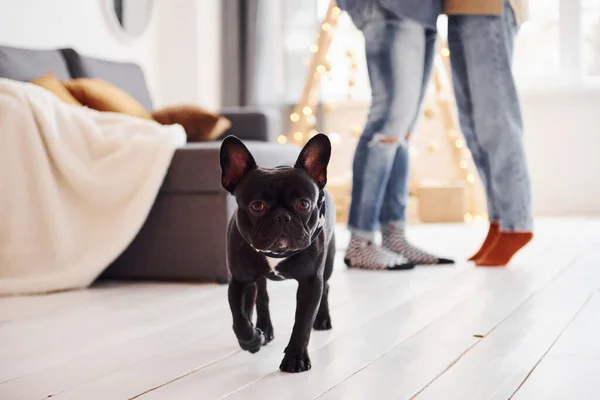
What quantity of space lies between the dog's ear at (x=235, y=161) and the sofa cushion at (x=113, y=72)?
2.27 metres

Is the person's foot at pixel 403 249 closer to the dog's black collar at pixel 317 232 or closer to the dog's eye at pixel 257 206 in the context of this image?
the dog's black collar at pixel 317 232

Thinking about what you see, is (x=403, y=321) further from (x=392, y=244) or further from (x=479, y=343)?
(x=392, y=244)

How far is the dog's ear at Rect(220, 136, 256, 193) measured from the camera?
3.79ft

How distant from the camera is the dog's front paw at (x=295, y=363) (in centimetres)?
119

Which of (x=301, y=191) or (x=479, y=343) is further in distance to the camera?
(x=479, y=343)

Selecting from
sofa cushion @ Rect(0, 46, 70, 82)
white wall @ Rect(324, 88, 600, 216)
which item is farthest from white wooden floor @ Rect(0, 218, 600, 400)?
white wall @ Rect(324, 88, 600, 216)

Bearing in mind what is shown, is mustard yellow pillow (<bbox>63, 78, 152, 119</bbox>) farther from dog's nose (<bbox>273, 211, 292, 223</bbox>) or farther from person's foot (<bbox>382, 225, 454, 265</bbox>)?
dog's nose (<bbox>273, 211, 292, 223</bbox>)

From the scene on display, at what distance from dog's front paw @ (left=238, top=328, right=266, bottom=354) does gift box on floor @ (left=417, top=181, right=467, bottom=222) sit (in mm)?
3366

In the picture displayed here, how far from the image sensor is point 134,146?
2.25 m

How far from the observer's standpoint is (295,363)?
1.19m

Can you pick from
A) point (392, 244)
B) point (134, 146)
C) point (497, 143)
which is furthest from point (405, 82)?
point (134, 146)

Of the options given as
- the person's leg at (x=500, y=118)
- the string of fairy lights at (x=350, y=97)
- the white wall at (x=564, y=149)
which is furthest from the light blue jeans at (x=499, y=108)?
the white wall at (x=564, y=149)

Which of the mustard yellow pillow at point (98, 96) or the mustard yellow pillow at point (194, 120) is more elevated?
the mustard yellow pillow at point (98, 96)

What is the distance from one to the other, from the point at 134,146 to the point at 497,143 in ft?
3.60
